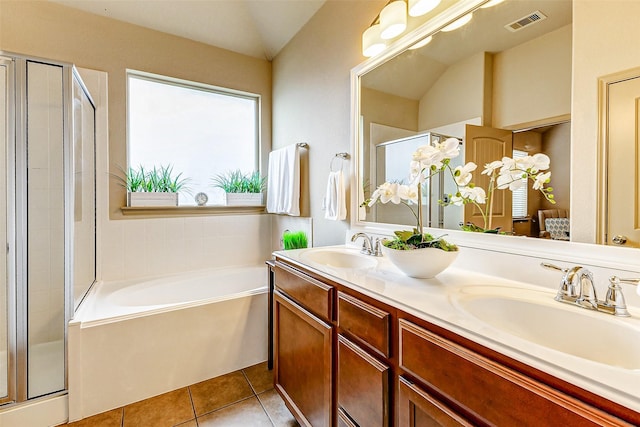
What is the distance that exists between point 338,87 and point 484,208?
134 cm

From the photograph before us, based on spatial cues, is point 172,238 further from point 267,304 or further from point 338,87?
point 338,87

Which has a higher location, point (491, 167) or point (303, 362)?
point (491, 167)

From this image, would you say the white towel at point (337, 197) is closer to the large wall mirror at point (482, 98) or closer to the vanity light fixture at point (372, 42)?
the large wall mirror at point (482, 98)

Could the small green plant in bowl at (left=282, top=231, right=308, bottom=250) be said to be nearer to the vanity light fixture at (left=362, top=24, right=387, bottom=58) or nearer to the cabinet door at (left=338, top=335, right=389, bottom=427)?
the cabinet door at (left=338, top=335, right=389, bottom=427)

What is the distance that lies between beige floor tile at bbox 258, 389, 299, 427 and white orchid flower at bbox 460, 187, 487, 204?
1.42 meters

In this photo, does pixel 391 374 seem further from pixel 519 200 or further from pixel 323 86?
pixel 323 86

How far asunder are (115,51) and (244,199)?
1564mm

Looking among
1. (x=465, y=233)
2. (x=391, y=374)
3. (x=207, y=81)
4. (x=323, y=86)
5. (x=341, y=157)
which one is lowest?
(x=391, y=374)

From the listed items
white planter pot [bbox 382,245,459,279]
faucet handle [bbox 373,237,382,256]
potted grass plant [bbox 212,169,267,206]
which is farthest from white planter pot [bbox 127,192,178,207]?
white planter pot [bbox 382,245,459,279]

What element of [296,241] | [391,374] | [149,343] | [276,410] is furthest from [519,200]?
[149,343]

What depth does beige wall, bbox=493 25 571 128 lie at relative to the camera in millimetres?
983

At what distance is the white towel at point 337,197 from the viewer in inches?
76.4

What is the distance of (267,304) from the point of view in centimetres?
213

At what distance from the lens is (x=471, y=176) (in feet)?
4.02
